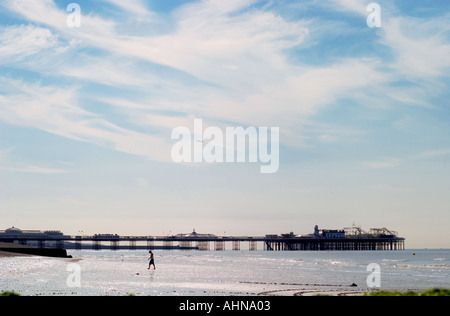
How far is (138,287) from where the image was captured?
35.7 metres
